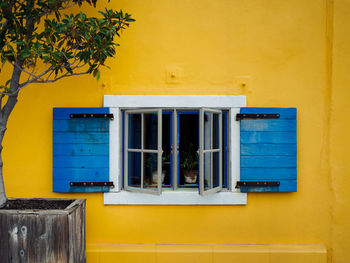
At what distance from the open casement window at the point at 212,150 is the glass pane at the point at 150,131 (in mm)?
605

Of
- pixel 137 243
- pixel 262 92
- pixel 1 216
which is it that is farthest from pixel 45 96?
pixel 262 92

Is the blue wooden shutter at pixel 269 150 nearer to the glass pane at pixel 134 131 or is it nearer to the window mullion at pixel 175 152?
the window mullion at pixel 175 152

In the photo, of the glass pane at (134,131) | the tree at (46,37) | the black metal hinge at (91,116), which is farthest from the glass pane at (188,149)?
the tree at (46,37)

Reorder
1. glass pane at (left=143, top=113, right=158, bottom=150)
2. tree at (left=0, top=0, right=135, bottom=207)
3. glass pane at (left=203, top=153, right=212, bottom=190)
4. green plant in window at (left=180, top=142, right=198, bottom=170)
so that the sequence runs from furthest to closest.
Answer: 1. green plant in window at (left=180, top=142, right=198, bottom=170)
2. glass pane at (left=143, top=113, right=158, bottom=150)
3. glass pane at (left=203, top=153, right=212, bottom=190)
4. tree at (left=0, top=0, right=135, bottom=207)

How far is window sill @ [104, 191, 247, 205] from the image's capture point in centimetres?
341

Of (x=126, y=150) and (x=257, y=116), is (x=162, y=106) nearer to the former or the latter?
(x=126, y=150)

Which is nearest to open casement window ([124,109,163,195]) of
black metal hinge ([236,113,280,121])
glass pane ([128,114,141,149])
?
glass pane ([128,114,141,149])

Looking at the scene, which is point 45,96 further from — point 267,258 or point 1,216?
point 267,258

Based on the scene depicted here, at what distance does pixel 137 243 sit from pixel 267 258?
158 centimetres

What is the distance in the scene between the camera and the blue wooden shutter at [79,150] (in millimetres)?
3365

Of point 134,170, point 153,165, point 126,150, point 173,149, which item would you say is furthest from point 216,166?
point 126,150

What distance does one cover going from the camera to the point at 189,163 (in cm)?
357

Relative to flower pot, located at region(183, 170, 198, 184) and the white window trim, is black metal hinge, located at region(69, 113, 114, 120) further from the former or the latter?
flower pot, located at region(183, 170, 198, 184)

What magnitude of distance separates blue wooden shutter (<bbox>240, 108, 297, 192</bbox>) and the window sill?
0.58 feet
